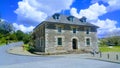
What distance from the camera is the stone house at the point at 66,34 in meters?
33.0

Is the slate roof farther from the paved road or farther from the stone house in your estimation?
the paved road

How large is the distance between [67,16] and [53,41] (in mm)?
7229

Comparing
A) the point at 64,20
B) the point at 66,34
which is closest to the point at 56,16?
the point at 64,20

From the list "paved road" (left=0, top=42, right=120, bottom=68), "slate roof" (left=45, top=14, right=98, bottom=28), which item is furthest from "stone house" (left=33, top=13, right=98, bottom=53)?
"paved road" (left=0, top=42, right=120, bottom=68)

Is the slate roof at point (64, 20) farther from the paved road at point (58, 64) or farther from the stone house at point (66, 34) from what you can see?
the paved road at point (58, 64)

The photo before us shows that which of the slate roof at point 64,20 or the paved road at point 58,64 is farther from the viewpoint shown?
the slate roof at point 64,20

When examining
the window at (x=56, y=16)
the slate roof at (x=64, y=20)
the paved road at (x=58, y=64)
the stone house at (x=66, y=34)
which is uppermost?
the window at (x=56, y=16)

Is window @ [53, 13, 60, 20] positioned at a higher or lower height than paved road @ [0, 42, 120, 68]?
higher

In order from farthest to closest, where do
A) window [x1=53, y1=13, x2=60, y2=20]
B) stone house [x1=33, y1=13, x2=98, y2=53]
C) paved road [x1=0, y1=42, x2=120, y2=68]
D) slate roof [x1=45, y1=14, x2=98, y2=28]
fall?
window [x1=53, y1=13, x2=60, y2=20], slate roof [x1=45, y1=14, x2=98, y2=28], stone house [x1=33, y1=13, x2=98, y2=53], paved road [x1=0, y1=42, x2=120, y2=68]

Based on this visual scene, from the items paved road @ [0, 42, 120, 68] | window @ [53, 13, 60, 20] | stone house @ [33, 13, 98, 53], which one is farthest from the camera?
window @ [53, 13, 60, 20]

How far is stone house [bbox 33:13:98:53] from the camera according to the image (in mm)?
32969

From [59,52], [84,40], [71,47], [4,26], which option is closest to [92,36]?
[84,40]

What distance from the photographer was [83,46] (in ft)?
119

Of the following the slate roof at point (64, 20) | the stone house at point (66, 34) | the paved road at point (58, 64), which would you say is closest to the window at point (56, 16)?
the stone house at point (66, 34)
